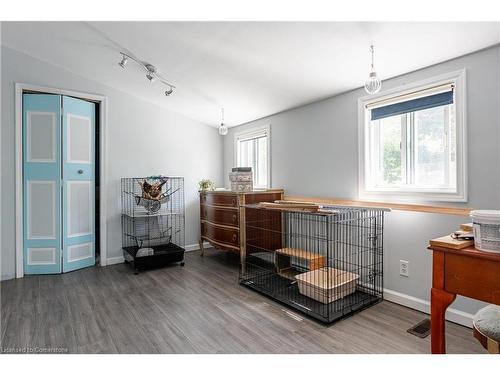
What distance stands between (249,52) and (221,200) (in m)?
1.87

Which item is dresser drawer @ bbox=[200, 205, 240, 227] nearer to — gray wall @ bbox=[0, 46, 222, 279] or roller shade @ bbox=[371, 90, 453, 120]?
gray wall @ bbox=[0, 46, 222, 279]

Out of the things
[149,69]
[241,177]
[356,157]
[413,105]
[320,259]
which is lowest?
[320,259]

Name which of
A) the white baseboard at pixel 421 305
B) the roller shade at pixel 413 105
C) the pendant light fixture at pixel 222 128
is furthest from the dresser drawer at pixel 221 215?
the roller shade at pixel 413 105

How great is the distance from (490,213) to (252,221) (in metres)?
2.40

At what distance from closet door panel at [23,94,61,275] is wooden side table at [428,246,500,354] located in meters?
3.80

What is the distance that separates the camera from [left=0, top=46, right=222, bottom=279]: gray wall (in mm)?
3121

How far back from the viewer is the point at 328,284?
227 cm

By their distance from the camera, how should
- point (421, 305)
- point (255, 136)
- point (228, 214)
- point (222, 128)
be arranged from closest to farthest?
point (421, 305) < point (228, 214) < point (222, 128) < point (255, 136)

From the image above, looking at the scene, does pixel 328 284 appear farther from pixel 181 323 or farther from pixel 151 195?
pixel 151 195

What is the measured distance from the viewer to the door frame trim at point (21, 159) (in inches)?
125

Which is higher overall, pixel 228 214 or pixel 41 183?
pixel 41 183

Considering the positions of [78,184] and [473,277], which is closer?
[473,277]

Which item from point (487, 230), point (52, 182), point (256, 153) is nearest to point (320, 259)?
point (487, 230)
